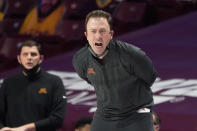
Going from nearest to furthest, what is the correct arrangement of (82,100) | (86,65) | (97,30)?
(97,30)
(86,65)
(82,100)

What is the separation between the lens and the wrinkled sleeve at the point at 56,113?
3.99m

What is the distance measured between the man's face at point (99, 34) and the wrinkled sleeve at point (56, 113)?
Result: 4.33 ft

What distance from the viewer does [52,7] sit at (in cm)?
901

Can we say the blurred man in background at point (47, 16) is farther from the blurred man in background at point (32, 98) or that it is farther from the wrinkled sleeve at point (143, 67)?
the wrinkled sleeve at point (143, 67)

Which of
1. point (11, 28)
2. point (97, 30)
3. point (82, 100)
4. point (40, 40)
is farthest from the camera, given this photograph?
point (11, 28)

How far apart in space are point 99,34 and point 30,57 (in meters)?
1.40

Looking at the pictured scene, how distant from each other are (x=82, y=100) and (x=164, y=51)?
1.57m

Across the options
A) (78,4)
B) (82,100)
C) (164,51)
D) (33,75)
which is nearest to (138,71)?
(33,75)

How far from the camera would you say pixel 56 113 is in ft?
13.3

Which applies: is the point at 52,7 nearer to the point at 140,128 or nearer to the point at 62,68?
the point at 62,68

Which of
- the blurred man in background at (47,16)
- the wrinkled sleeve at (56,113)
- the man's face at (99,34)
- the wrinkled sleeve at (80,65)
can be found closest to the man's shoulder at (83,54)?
the wrinkled sleeve at (80,65)

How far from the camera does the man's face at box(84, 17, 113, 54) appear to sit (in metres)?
2.79

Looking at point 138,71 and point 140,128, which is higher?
point 138,71

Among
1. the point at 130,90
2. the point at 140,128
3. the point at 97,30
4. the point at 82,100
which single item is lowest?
the point at 82,100
